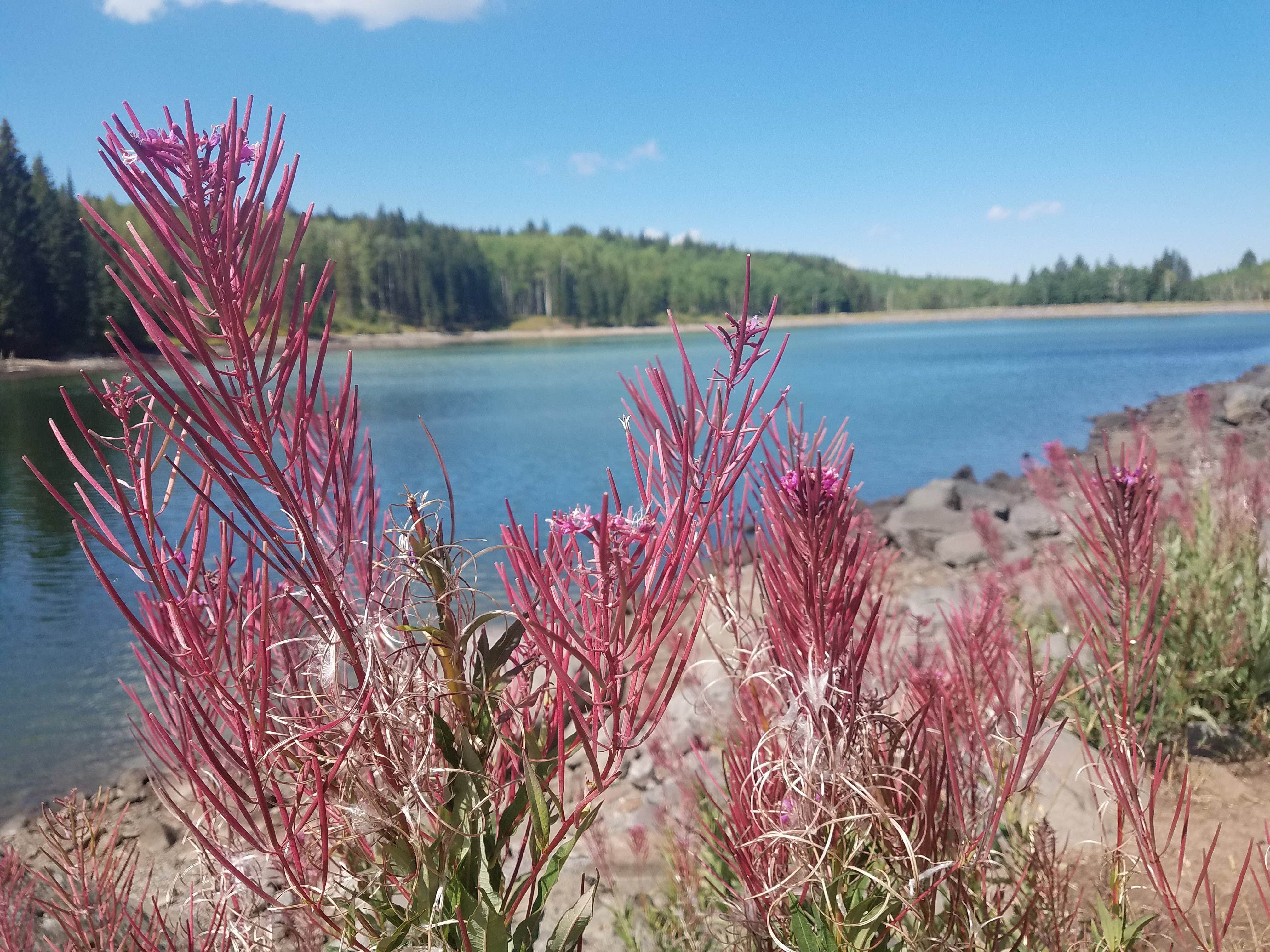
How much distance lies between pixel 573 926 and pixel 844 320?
5406 inches

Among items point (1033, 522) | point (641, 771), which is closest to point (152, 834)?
point (641, 771)

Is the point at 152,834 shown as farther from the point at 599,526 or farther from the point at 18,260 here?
Result: the point at 18,260

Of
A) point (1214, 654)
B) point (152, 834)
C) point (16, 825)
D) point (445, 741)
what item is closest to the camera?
point (445, 741)

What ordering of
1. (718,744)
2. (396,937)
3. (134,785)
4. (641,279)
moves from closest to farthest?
(396,937), (718,744), (134,785), (641,279)

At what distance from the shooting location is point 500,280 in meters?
121

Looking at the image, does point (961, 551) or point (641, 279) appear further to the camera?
point (641, 279)

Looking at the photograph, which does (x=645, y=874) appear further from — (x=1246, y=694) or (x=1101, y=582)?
(x=1246, y=694)

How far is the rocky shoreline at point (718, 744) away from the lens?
12.7 feet

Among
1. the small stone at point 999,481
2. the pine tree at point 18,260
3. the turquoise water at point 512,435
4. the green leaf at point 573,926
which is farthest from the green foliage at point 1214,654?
the pine tree at point 18,260

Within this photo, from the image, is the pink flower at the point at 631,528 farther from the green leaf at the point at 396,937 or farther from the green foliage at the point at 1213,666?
the green foliage at the point at 1213,666

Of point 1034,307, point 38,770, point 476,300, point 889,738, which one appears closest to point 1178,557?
point 889,738

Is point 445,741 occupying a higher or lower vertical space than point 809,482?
lower

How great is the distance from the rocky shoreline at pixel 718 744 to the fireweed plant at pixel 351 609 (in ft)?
1.35

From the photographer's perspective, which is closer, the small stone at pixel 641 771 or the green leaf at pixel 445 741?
the green leaf at pixel 445 741
